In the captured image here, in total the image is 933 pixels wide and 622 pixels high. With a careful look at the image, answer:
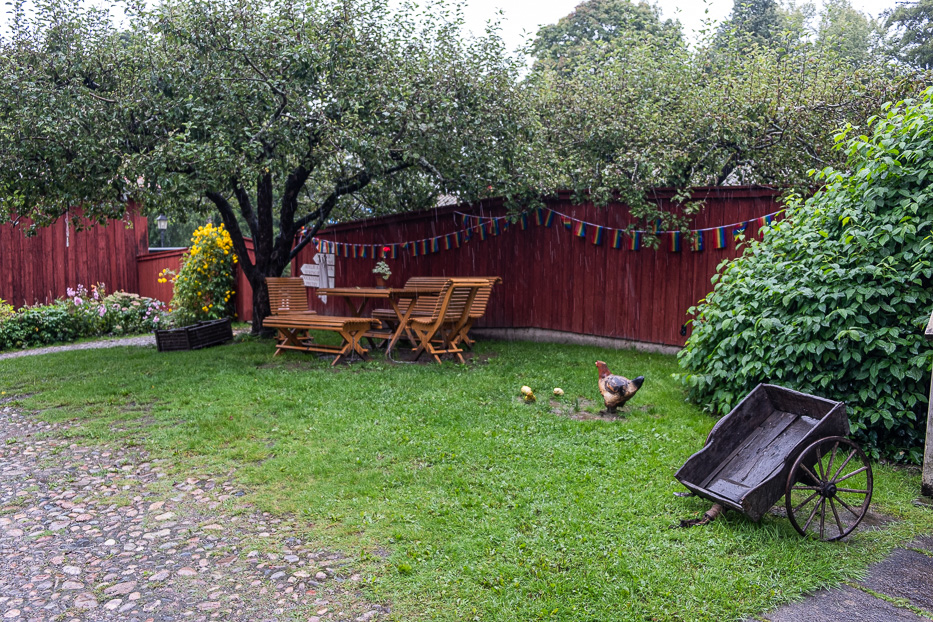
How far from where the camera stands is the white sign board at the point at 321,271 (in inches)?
528

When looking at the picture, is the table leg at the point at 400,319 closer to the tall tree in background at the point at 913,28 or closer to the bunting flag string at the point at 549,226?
the bunting flag string at the point at 549,226

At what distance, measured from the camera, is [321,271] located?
44.2ft

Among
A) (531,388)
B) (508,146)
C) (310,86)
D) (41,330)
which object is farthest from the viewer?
(41,330)

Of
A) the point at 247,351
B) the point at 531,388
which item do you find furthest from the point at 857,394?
the point at 247,351

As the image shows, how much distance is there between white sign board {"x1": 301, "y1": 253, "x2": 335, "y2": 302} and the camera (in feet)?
44.0

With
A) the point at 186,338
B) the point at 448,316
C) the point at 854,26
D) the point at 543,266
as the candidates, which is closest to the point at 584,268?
the point at 543,266

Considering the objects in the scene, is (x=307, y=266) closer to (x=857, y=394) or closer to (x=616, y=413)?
(x=616, y=413)

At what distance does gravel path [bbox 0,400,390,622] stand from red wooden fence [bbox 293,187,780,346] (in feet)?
19.9

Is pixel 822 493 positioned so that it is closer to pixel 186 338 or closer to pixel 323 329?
pixel 323 329

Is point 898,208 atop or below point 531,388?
atop

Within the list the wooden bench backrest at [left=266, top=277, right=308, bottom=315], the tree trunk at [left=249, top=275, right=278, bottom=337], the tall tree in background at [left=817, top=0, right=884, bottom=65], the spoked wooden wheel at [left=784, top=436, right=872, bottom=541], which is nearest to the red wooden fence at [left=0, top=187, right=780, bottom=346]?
the wooden bench backrest at [left=266, top=277, right=308, bottom=315]

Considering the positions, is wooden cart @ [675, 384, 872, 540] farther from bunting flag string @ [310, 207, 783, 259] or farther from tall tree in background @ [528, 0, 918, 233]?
tall tree in background @ [528, 0, 918, 233]

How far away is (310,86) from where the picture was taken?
25.8 feet

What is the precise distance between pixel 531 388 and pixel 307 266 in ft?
26.4
